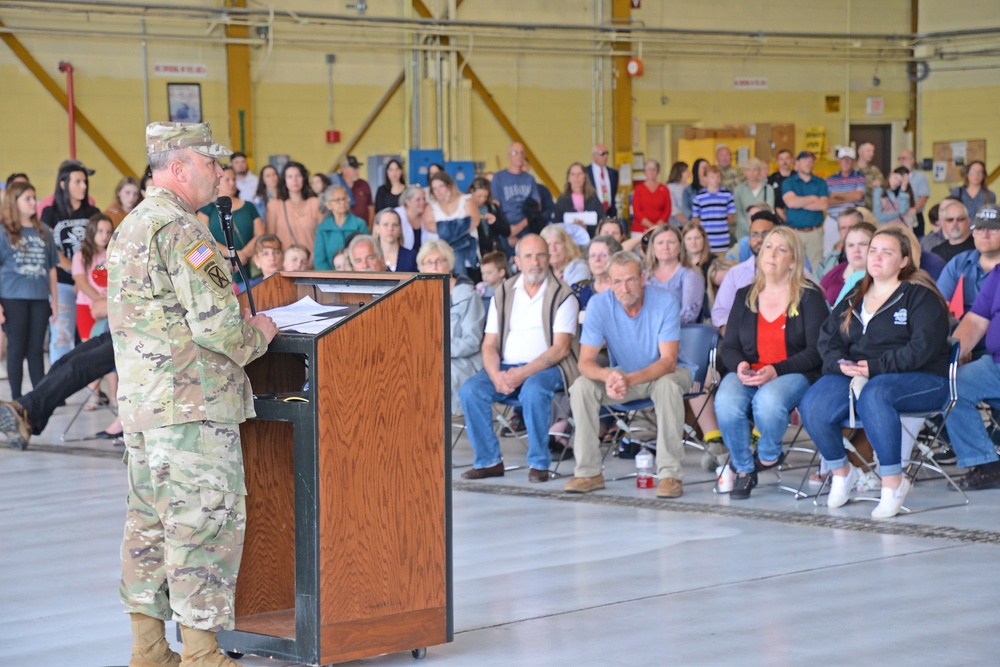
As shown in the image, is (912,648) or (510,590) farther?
(510,590)

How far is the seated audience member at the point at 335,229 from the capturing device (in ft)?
30.6

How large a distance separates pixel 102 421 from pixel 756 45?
12212 millimetres

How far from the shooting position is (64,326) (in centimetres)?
925

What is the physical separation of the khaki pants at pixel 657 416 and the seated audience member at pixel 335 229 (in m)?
3.35

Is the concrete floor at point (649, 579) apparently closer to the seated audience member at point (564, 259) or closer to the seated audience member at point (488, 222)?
the seated audience member at point (564, 259)

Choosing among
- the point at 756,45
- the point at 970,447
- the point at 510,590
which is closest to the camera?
the point at 510,590

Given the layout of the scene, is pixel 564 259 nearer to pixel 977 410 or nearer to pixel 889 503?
pixel 977 410

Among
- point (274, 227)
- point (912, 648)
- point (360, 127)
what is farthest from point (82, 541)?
point (360, 127)

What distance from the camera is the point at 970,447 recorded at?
622 cm

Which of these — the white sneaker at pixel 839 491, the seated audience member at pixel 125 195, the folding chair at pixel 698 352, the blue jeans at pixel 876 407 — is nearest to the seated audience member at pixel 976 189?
the folding chair at pixel 698 352

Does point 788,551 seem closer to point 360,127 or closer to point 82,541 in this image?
point 82,541

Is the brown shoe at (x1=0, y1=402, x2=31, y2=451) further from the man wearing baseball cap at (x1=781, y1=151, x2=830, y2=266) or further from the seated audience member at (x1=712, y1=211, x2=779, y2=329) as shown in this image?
the man wearing baseball cap at (x1=781, y1=151, x2=830, y2=266)

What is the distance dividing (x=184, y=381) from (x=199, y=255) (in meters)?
0.31

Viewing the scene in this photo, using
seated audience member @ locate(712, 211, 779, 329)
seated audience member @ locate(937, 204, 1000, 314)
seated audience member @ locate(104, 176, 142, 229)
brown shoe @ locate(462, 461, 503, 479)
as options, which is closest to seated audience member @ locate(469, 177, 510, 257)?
seated audience member @ locate(104, 176, 142, 229)
